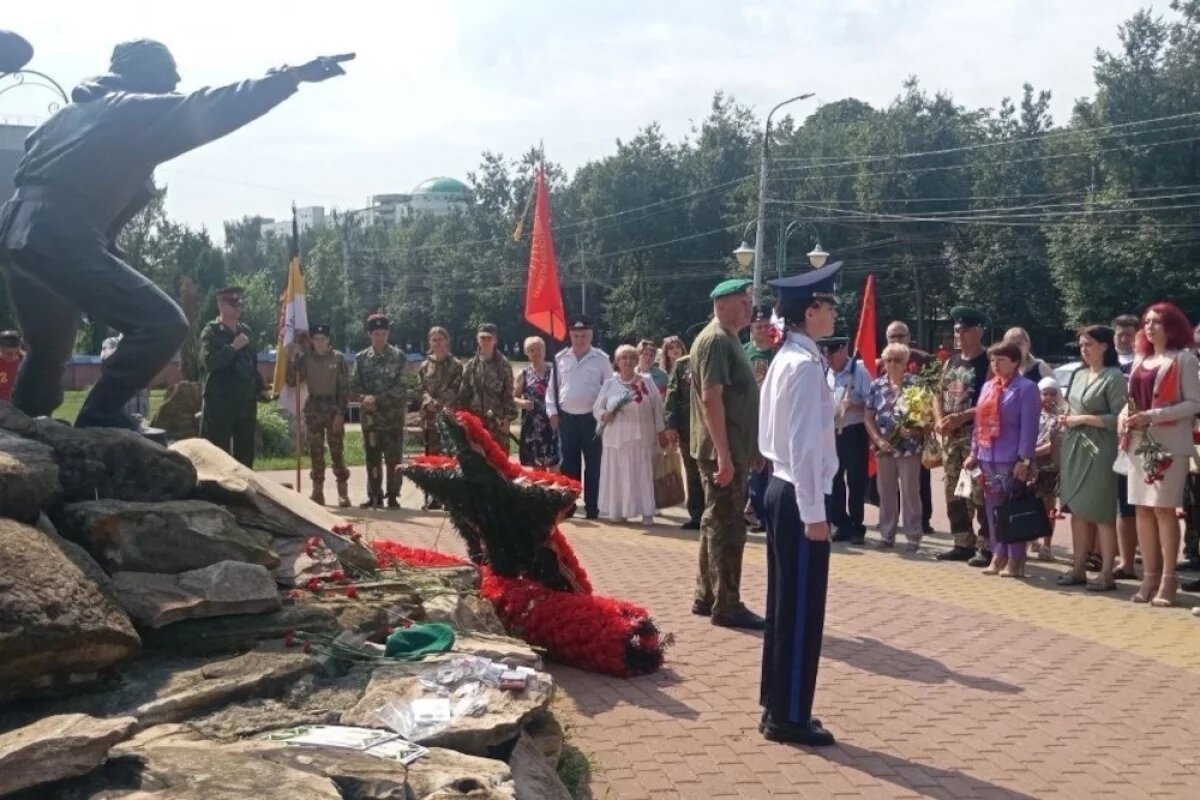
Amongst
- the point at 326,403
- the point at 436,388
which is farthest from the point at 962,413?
the point at 326,403

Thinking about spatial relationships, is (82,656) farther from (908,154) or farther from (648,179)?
(648,179)

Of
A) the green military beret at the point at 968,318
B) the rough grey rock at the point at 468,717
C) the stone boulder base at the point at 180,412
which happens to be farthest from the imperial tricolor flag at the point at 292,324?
the rough grey rock at the point at 468,717

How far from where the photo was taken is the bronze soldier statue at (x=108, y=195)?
547cm

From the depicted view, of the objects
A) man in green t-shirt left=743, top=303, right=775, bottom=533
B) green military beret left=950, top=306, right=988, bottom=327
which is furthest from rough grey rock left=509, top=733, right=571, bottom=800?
green military beret left=950, top=306, right=988, bottom=327

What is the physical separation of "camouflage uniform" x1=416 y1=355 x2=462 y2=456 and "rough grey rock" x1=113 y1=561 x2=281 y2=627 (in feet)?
24.1

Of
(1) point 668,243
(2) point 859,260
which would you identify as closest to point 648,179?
(1) point 668,243

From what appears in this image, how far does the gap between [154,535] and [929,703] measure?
3577 mm

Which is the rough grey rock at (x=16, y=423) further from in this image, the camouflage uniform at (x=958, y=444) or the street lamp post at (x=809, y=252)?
the camouflage uniform at (x=958, y=444)

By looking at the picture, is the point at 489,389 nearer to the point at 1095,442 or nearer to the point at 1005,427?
the point at 1005,427

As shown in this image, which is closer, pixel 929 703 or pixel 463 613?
pixel 463 613

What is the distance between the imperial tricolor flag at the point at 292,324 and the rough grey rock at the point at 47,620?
27.8ft

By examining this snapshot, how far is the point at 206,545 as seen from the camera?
495 centimetres

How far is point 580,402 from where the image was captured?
12148 mm

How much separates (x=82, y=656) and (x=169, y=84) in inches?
116
